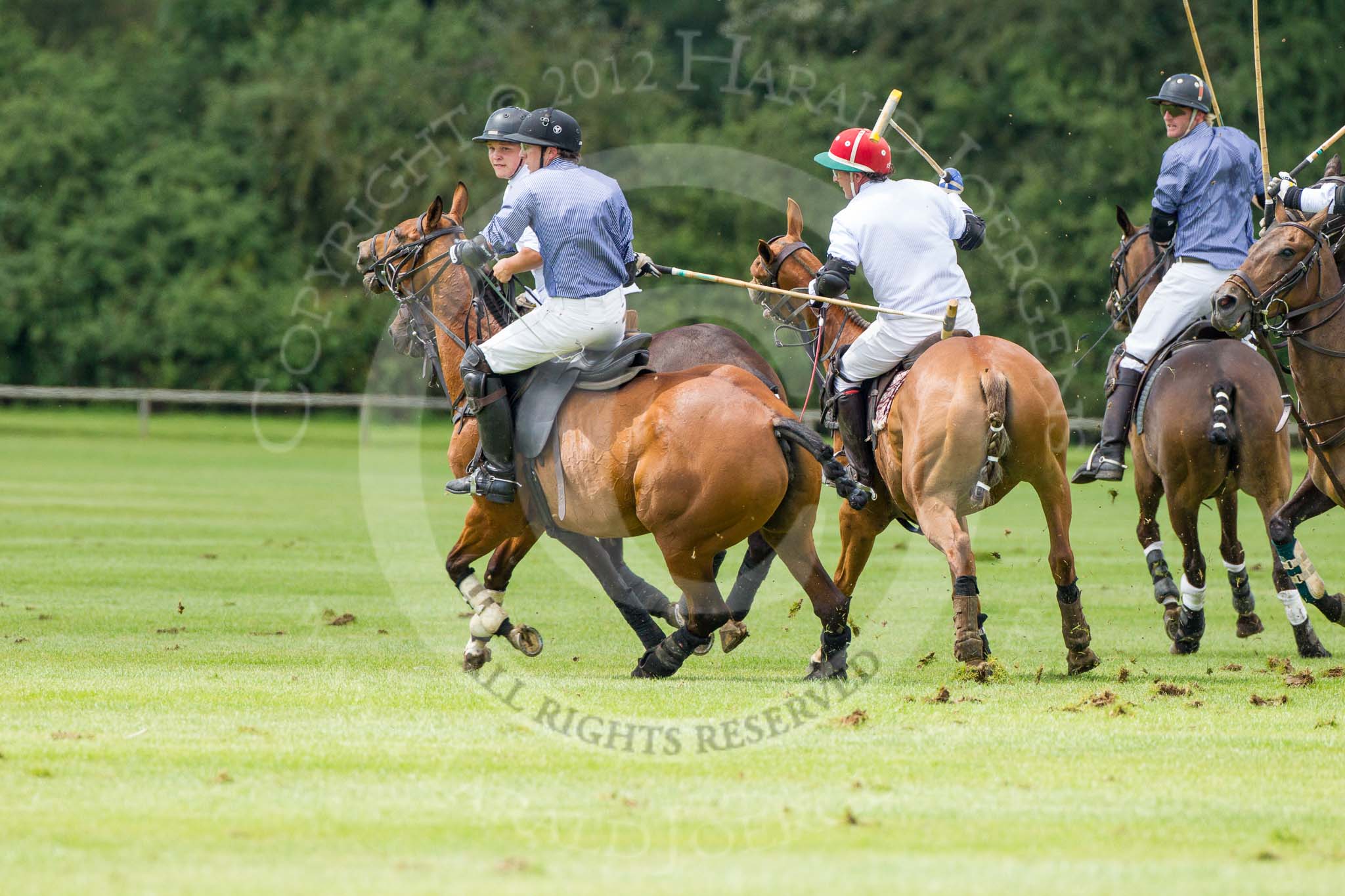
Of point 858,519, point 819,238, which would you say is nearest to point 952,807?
point 858,519

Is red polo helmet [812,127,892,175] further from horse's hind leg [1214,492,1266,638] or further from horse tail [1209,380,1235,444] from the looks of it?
horse's hind leg [1214,492,1266,638]

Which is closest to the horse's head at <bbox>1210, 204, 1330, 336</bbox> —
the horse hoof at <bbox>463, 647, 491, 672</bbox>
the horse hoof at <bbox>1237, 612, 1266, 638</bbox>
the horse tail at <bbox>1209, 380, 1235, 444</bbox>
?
the horse tail at <bbox>1209, 380, 1235, 444</bbox>

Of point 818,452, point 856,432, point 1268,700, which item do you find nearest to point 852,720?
point 818,452

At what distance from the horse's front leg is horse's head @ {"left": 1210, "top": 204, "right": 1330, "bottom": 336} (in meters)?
3.56

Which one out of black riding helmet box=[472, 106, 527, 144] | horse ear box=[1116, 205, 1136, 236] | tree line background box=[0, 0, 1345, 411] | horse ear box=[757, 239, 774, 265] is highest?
black riding helmet box=[472, 106, 527, 144]

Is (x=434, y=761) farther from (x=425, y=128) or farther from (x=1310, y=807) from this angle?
(x=425, y=128)

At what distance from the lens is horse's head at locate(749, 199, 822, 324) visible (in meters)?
9.63

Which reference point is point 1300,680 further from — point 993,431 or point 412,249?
point 412,249

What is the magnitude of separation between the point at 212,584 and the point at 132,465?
12782 millimetres

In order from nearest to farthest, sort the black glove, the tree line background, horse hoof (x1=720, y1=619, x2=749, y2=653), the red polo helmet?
the black glove → horse hoof (x1=720, y1=619, x2=749, y2=653) → the red polo helmet → the tree line background

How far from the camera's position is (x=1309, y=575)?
9234 mm

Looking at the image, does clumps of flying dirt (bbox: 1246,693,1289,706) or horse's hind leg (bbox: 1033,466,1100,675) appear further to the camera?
horse's hind leg (bbox: 1033,466,1100,675)

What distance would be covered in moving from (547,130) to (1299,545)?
4424mm

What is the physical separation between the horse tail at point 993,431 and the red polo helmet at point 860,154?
137 centimetres
